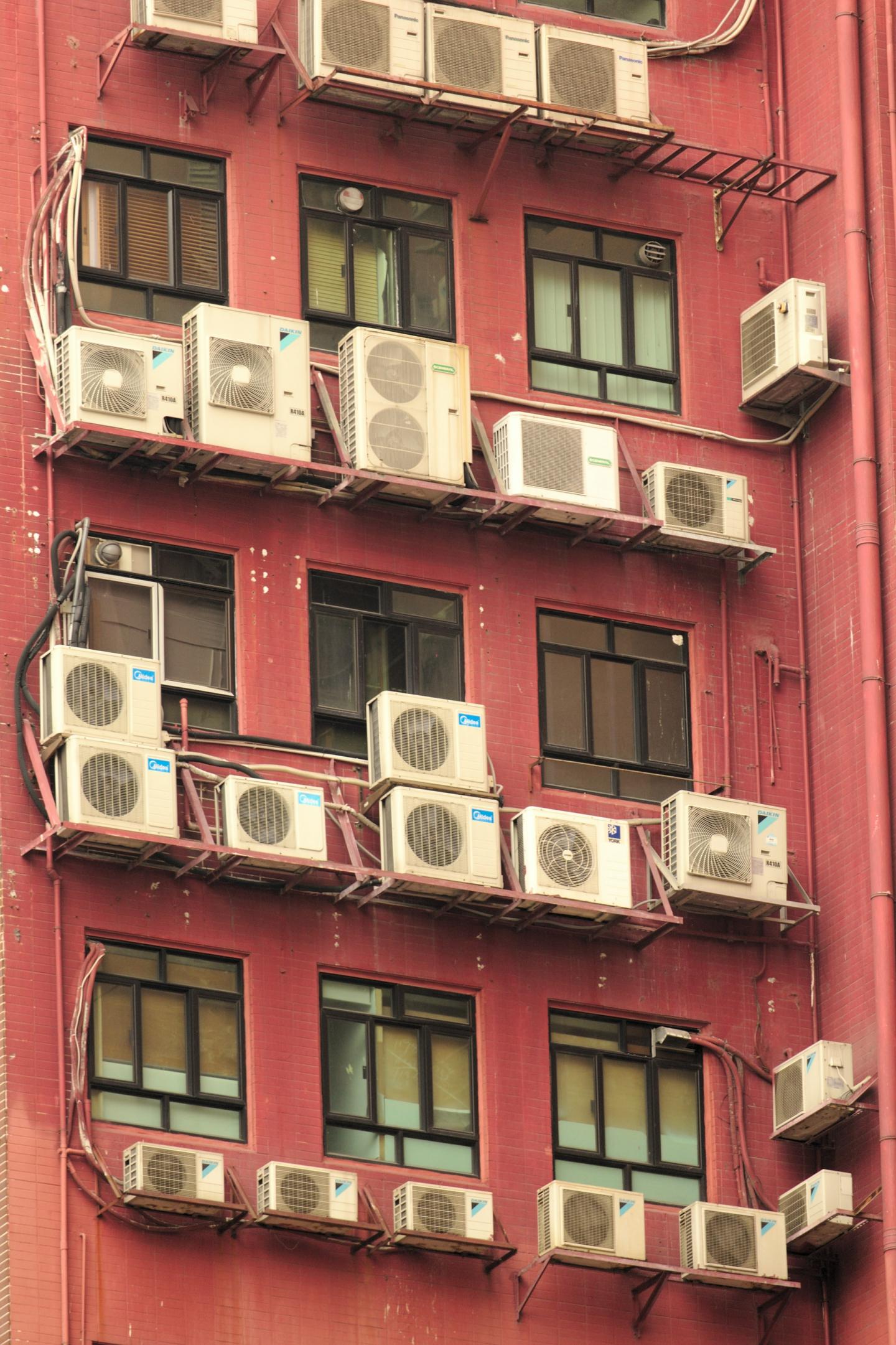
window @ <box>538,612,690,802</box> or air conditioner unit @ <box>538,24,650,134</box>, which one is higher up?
air conditioner unit @ <box>538,24,650,134</box>

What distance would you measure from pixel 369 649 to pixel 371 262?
3541 mm

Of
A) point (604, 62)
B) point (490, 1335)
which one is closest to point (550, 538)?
point (604, 62)

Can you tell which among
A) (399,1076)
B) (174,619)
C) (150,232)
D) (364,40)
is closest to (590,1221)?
(399,1076)

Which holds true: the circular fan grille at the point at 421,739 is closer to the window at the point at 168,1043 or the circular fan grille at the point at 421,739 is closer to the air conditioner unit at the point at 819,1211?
the window at the point at 168,1043

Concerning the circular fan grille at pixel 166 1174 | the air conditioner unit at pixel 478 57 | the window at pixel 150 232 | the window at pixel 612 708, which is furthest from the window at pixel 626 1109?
the air conditioner unit at pixel 478 57

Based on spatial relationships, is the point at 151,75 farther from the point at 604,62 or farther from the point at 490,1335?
the point at 490,1335

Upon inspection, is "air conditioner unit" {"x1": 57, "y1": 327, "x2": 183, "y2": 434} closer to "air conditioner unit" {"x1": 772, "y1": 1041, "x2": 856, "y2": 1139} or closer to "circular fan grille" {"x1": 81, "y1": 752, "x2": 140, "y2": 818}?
"circular fan grille" {"x1": 81, "y1": 752, "x2": 140, "y2": 818}

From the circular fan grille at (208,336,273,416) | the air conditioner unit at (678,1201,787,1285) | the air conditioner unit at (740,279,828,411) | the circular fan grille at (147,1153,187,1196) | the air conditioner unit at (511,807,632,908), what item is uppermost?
the air conditioner unit at (740,279,828,411)

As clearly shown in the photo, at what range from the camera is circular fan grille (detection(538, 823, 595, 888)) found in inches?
1214

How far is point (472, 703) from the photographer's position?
31.4 m

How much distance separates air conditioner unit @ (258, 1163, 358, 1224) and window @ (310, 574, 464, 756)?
3.75 meters

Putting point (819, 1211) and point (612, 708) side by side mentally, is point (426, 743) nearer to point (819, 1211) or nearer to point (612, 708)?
Answer: point (612, 708)

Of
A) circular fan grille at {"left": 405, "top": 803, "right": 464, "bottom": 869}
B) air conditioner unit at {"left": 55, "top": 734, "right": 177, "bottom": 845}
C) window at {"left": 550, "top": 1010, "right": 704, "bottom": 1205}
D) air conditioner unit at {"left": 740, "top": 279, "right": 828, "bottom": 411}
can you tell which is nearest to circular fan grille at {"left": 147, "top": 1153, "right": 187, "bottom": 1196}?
air conditioner unit at {"left": 55, "top": 734, "right": 177, "bottom": 845}

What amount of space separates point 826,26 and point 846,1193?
1061cm
